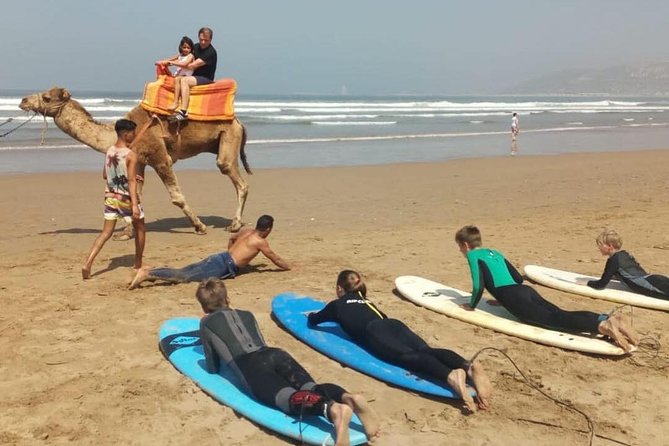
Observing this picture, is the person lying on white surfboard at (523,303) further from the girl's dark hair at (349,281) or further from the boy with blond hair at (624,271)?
the girl's dark hair at (349,281)

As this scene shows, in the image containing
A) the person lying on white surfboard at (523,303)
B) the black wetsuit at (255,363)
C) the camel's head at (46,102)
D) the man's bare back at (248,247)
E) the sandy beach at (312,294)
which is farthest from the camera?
the camel's head at (46,102)

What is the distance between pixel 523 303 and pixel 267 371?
2.58m

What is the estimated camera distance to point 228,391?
4.40m

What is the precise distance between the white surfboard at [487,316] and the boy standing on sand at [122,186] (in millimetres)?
2886

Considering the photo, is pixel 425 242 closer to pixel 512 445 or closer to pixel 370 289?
pixel 370 289

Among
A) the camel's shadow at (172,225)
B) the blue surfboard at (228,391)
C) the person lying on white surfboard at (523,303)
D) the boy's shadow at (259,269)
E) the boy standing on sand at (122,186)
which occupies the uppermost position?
the boy standing on sand at (122,186)

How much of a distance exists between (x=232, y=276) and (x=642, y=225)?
665cm

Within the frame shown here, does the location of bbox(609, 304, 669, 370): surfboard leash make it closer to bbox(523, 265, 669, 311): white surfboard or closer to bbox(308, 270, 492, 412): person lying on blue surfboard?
bbox(523, 265, 669, 311): white surfboard

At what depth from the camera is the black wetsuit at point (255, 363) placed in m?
4.01

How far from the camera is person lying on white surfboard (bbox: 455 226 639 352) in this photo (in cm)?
521

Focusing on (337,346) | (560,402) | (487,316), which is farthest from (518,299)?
(337,346)

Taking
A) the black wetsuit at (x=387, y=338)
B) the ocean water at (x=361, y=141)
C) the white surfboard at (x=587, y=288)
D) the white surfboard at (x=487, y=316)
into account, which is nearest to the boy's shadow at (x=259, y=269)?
the white surfboard at (x=487, y=316)

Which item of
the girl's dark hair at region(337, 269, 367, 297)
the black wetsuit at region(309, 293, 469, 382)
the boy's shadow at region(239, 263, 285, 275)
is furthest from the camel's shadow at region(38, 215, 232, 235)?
the black wetsuit at region(309, 293, 469, 382)

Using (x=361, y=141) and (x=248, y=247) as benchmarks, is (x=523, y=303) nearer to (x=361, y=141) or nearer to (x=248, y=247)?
(x=248, y=247)
